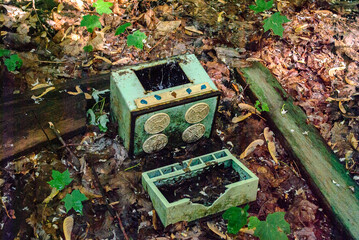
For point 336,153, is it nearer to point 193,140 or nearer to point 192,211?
point 193,140

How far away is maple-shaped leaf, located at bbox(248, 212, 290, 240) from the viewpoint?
342 centimetres

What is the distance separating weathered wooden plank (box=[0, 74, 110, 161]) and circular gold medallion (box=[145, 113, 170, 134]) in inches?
35.9

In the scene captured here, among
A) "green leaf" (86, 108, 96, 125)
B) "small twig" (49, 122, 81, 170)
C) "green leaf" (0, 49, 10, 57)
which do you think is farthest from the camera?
"green leaf" (0, 49, 10, 57)

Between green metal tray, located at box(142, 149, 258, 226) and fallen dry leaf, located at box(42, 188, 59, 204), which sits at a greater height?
green metal tray, located at box(142, 149, 258, 226)

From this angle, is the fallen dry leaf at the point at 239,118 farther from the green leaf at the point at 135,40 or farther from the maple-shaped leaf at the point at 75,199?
the maple-shaped leaf at the point at 75,199

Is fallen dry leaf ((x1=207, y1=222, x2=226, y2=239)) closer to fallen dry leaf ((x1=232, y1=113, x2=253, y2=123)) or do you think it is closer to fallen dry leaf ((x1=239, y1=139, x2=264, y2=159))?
fallen dry leaf ((x1=239, y1=139, x2=264, y2=159))

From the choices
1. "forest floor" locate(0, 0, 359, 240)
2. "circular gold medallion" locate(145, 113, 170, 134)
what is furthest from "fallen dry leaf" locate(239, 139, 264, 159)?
"circular gold medallion" locate(145, 113, 170, 134)

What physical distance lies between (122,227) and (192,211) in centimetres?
69

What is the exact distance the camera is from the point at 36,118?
4.24 m

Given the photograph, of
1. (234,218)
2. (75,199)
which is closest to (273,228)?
(234,218)

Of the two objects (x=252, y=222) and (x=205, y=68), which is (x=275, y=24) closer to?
(x=205, y=68)

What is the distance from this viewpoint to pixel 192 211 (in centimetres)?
360

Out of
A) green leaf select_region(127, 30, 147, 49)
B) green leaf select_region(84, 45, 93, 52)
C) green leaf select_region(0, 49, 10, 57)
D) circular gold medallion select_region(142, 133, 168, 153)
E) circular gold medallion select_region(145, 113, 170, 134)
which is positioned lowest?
circular gold medallion select_region(142, 133, 168, 153)

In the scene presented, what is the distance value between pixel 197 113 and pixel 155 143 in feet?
1.81
